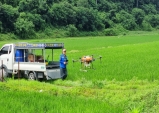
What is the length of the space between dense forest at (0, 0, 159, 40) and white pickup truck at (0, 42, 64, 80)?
1710 inches

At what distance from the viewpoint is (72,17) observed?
246 feet

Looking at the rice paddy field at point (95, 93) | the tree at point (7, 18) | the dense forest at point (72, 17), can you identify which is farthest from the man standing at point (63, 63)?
the tree at point (7, 18)

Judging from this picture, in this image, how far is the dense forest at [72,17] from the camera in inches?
2418

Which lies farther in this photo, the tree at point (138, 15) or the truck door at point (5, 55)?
the tree at point (138, 15)

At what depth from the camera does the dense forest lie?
201ft

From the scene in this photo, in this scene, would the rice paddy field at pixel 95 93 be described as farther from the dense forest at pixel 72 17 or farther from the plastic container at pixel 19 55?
the dense forest at pixel 72 17

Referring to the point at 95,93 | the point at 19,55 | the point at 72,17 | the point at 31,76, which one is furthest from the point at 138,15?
the point at 95,93

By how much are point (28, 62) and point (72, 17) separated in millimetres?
60410

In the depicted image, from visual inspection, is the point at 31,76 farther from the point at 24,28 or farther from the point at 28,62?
the point at 24,28

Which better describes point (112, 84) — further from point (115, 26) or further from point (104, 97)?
point (115, 26)

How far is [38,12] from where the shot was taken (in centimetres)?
6925

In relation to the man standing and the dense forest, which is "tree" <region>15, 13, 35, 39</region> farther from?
the man standing

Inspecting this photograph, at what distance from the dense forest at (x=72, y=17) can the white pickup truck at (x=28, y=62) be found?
43429mm

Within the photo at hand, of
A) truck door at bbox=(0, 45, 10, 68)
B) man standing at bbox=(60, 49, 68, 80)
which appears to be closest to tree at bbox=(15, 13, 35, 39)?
truck door at bbox=(0, 45, 10, 68)
